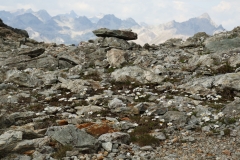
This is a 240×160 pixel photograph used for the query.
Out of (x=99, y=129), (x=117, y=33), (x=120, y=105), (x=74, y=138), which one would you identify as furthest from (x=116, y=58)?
(x=74, y=138)

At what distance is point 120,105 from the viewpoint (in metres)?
16.0

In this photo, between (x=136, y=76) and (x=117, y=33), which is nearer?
(x=136, y=76)

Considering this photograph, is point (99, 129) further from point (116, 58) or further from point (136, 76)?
point (116, 58)

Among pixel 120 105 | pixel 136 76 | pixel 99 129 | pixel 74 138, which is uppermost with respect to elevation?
pixel 136 76

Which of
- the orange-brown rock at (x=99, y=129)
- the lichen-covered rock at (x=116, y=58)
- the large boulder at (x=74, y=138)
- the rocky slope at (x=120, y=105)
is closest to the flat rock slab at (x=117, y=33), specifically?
the rocky slope at (x=120, y=105)

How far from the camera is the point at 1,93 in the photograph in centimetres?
2008

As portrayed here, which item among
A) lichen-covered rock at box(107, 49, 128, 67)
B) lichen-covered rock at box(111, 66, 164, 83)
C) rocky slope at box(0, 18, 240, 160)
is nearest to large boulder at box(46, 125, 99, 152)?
rocky slope at box(0, 18, 240, 160)

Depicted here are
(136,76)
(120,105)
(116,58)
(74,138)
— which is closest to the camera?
(74,138)

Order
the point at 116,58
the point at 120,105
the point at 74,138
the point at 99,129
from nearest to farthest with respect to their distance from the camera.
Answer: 1. the point at 74,138
2. the point at 99,129
3. the point at 120,105
4. the point at 116,58

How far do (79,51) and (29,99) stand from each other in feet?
46.3

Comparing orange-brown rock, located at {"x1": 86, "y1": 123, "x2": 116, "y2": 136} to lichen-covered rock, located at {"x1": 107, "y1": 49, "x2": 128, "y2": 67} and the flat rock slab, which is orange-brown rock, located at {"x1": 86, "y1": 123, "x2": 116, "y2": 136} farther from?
the flat rock slab

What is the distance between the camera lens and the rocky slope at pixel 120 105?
416 inches

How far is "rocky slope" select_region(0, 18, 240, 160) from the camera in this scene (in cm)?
1056

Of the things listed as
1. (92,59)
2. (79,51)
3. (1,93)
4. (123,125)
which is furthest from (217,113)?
(79,51)
